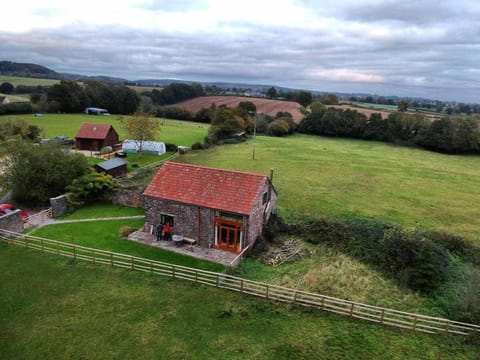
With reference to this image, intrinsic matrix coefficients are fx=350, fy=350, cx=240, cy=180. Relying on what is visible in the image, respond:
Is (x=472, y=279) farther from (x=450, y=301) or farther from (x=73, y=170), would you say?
(x=73, y=170)

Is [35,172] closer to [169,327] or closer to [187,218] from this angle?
[187,218]

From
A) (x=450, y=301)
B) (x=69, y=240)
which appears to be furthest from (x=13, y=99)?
(x=450, y=301)

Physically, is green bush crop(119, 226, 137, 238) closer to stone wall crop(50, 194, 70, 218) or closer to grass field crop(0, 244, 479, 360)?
grass field crop(0, 244, 479, 360)

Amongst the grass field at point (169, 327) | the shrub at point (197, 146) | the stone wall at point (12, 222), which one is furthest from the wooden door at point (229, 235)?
the shrub at point (197, 146)

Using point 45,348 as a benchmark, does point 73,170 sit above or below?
above

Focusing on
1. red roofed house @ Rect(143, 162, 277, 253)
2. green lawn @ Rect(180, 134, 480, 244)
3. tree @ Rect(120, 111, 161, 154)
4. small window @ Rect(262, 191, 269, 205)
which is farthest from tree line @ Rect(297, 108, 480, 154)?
red roofed house @ Rect(143, 162, 277, 253)
